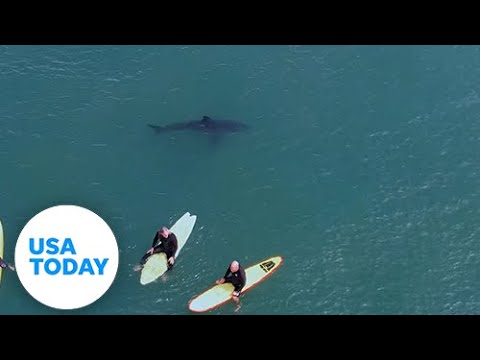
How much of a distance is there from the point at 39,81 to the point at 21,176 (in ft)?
19.3

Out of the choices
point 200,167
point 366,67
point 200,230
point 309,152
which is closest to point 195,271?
point 200,230

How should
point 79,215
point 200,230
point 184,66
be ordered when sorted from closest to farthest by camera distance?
point 79,215
point 200,230
point 184,66

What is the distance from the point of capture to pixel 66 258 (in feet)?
104

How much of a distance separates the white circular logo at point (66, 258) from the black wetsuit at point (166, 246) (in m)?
2.26

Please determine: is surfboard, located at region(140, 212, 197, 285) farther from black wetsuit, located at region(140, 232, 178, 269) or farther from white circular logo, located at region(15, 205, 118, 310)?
white circular logo, located at region(15, 205, 118, 310)

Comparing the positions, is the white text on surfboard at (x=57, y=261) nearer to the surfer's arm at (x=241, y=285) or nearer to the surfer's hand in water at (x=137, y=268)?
the surfer's hand in water at (x=137, y=268)

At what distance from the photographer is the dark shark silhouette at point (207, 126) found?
3844cm

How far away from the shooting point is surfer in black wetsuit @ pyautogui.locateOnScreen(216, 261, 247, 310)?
3341 centimetres

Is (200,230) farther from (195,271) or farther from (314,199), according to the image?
(314,199)

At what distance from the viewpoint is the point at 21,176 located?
120ft

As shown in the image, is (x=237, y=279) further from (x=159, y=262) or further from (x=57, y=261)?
→ (x=57, y=261)

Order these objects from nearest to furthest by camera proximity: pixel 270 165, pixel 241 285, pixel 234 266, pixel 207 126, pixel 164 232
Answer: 1. pixel 234 266
2. pixel 241 285
3. pixel 164 232
4. pixel 270 165
5. pixel 207 126

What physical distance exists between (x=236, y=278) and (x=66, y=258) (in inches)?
277

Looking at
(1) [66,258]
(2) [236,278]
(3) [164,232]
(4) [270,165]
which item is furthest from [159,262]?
(4) [270,165]
